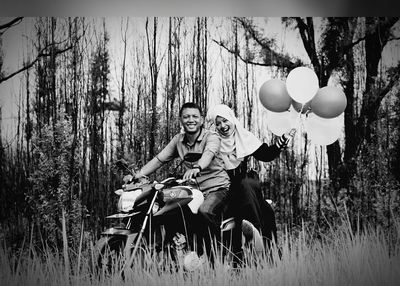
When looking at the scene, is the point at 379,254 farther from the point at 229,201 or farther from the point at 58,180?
the point at 58,180

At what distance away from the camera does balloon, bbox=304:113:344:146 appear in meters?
3.42

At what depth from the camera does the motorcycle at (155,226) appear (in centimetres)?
288

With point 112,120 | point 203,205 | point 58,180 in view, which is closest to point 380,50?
point 203,205

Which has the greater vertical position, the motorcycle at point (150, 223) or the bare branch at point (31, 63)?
the bare branch at point (31, 63)

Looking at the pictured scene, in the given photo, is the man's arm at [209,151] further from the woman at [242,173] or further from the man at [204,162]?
the woman at [242,173]

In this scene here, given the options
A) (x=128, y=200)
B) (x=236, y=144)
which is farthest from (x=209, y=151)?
(x=128, y=200)

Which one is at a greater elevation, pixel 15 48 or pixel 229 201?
pixel 15 48

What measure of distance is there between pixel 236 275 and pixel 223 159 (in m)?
0.79

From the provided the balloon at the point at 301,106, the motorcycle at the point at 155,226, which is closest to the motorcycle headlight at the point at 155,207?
the motorcycle at the point at 155,226

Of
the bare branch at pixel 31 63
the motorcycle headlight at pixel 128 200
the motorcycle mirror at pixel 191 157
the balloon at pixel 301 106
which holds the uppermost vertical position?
the bare branch at pixel 31 63

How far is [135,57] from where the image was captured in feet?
11.7

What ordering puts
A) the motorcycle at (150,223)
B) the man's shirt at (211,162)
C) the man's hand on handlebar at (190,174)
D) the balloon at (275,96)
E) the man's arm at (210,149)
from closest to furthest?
the man's hand on handlebar at (190,174) < the motorcycle at (150,223) < the man's arm at (210,149) < the man's shirt at (211,162) < the balloon at (275,96)

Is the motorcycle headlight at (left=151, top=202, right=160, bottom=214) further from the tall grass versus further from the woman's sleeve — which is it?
the woman's sleeve

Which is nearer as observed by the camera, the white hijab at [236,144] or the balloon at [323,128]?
the white hijab at [236,144]
